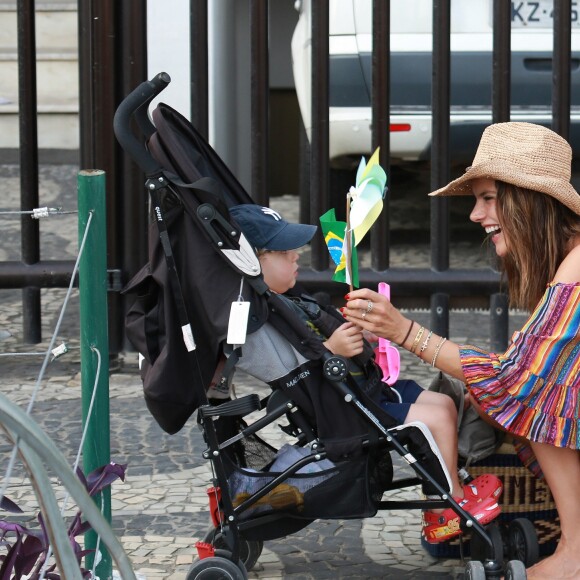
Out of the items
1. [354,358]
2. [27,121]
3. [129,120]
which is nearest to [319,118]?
[27,121]

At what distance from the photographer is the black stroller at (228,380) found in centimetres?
338

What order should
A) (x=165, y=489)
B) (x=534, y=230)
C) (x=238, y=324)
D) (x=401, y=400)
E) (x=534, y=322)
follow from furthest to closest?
(x=165, y=489) < (x=401, y=400) < (x=534, y=230) < (x=534, y=322) < (x=238, y=324)

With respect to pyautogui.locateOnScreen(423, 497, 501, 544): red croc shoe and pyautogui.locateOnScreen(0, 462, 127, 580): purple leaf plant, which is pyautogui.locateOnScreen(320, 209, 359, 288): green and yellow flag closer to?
pyautogui.locateOnScreen(423, 497, 501, 544): red croc shoe

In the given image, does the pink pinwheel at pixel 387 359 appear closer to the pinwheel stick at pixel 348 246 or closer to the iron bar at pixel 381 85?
the pinwheel stick at pixel 348 246

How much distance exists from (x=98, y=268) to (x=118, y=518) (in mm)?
1143

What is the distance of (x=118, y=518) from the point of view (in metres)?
4.18

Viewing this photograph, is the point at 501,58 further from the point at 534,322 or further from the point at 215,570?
the point at 215,570

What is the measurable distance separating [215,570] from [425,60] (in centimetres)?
381

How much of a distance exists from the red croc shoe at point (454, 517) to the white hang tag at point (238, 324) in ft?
2.48

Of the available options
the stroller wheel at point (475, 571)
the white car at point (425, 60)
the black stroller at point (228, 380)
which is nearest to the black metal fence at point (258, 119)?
the white car at point (425, 60)

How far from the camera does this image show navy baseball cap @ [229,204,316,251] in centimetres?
360

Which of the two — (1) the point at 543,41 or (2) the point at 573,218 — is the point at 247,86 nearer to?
(1) the point at 543,41

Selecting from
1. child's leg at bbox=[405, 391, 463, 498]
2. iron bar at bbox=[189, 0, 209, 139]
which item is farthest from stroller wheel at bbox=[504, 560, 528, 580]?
iron bar at bbox=[189, 0, 209, 139]

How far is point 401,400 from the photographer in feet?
12.3
